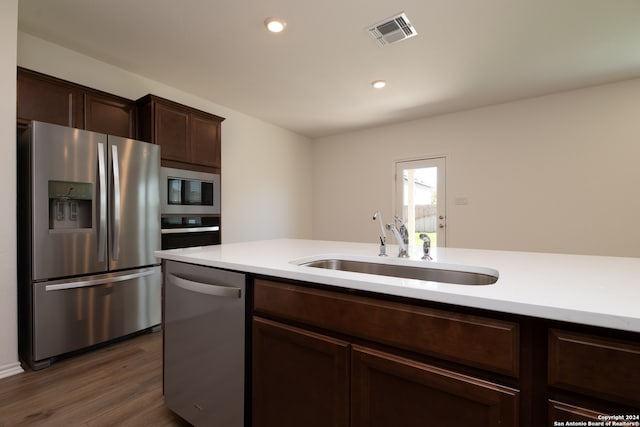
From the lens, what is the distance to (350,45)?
8.57 ft

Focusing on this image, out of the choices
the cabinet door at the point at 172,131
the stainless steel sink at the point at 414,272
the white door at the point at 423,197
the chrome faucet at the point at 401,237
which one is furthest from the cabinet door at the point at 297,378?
the white door at the point at 423,197

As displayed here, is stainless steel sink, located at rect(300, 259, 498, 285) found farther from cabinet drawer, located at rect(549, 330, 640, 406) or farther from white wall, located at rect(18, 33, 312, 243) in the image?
white wall, located at rect(18, 33, 312, 243)

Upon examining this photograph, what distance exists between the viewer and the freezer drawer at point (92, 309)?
204 centimetres

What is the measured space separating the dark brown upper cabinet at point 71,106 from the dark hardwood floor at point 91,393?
1.89 metres

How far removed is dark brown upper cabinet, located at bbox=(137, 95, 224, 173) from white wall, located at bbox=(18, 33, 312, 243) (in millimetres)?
459

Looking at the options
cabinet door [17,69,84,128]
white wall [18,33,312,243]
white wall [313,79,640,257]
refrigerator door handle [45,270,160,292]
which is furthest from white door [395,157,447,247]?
cabinet door [17,69,84,128]

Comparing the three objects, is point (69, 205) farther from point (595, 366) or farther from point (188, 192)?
point (595, 366)

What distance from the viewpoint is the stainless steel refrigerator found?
2.03 m

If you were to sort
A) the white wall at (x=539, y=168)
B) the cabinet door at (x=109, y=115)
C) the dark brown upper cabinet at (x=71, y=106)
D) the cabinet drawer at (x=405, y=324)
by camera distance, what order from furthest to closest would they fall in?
the white wall at (x=539, y=168) → the cabinet door at (x=109, y=115) → the dark brown upper cabinet at (x=71, y=106) → the cabinet drawer at (x=405, y=324)

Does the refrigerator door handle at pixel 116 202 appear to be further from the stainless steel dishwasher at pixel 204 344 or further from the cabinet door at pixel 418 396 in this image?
the cabinet door at pixel 418 396

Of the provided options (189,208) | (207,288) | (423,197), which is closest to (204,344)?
(207,288)

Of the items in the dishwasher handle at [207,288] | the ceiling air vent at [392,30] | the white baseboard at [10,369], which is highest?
the ceiling air vent at [392,30]

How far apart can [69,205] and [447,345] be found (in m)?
2.77

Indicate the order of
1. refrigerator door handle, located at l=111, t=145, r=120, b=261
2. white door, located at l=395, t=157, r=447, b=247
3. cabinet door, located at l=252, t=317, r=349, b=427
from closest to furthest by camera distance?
1. cabinet door, located at l=252, t=317, r=349, b=427
2. refrigerator door handle, located at l=111, t=145, r=120, b=261
3. white door, located at l=395, t=157, r=447, b=247
